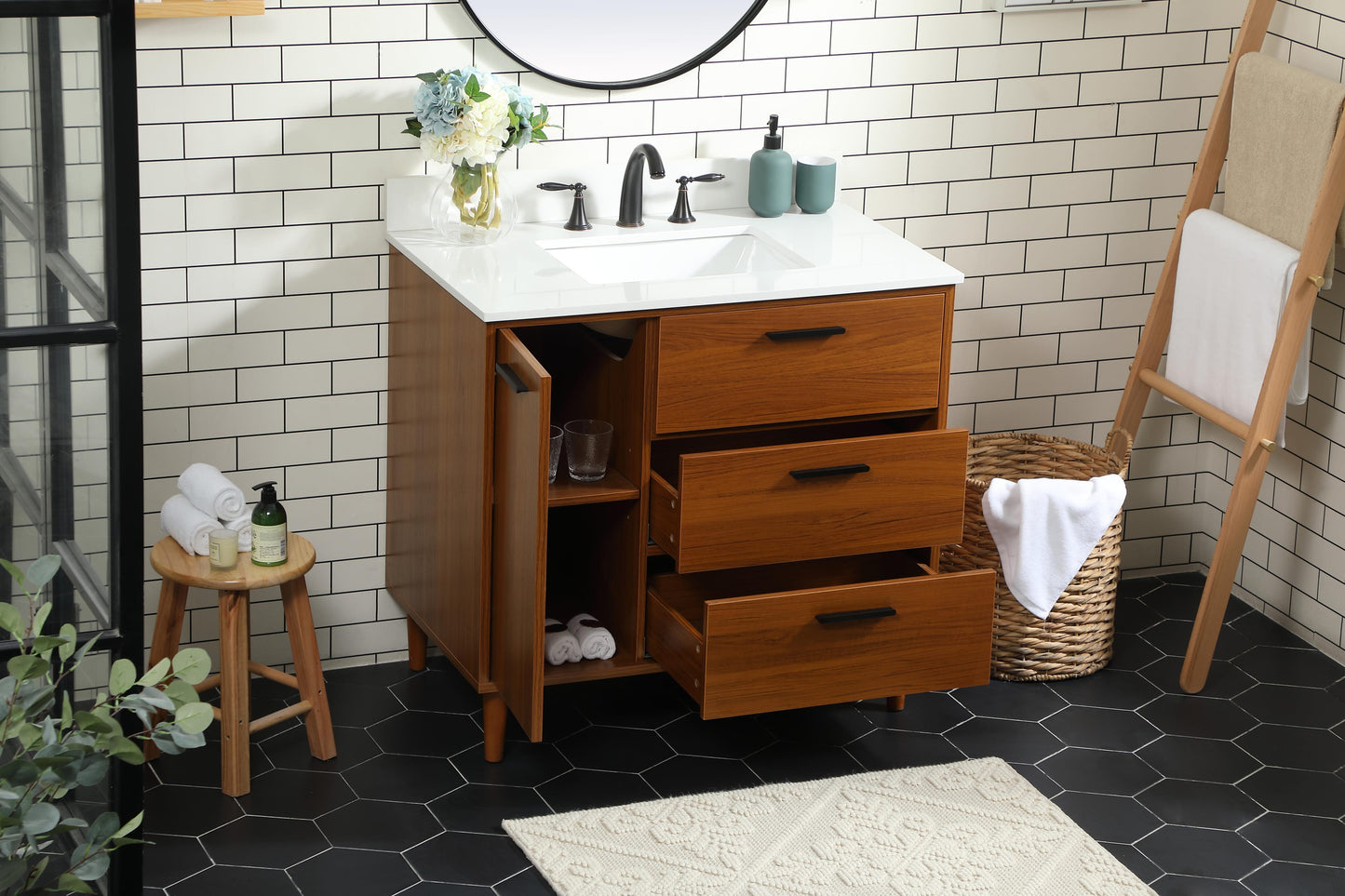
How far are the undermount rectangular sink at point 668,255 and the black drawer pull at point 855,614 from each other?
70 cm

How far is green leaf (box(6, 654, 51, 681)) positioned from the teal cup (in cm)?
209

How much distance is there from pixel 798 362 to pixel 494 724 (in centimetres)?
89

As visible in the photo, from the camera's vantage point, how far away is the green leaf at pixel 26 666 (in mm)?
1675

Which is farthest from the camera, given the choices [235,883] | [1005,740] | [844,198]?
[844,198]

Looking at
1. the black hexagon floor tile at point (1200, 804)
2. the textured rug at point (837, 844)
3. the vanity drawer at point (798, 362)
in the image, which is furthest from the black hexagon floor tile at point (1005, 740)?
the vanity drawer at point (798, 362)

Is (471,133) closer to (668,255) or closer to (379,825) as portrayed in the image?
(668,255)

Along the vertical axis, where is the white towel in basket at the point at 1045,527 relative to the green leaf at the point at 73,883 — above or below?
below

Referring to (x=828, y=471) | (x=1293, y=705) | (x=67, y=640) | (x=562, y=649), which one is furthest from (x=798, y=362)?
(x=67, y=640)

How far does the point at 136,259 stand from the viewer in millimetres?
2004

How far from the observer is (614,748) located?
3.21 meters

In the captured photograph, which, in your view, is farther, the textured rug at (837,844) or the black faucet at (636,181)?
the black faucet at (636,181)

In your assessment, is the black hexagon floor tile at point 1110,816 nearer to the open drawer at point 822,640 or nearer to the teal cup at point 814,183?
the open drawer at point 822,640

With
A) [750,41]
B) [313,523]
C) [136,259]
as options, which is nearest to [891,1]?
[750,41]

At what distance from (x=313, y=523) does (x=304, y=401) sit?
0.26 m
